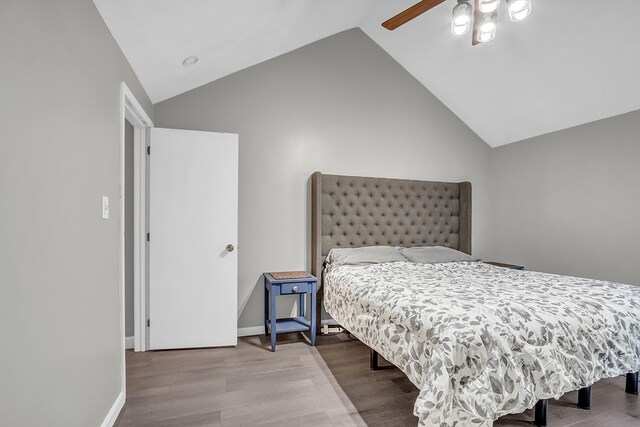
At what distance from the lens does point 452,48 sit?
3.32 metres

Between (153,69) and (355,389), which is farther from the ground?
(153,69)

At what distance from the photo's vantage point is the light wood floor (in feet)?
6.25

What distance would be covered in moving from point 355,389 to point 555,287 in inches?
61.4

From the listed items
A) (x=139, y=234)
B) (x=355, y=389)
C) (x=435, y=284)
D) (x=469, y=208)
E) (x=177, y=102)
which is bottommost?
(x=355, y=389)

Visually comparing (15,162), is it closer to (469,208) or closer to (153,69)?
(153,69)

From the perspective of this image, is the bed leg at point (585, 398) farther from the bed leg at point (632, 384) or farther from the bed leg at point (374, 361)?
the bed leg at point (374, 361)

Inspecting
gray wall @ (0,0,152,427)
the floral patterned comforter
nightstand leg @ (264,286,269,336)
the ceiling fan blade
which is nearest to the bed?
the floral patterned comforter

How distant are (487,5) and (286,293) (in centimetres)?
256

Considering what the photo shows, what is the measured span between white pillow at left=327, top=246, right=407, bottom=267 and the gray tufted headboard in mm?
140

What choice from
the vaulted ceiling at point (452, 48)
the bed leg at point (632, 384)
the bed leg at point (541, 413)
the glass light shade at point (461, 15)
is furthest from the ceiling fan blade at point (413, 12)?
the bed leg at point (632, 384)

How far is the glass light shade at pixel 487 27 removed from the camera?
185cm

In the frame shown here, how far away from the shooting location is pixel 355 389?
2.24 meters

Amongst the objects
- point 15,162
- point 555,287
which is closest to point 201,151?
point 15,162

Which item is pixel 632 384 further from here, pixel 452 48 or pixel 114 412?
pixel 114 412
